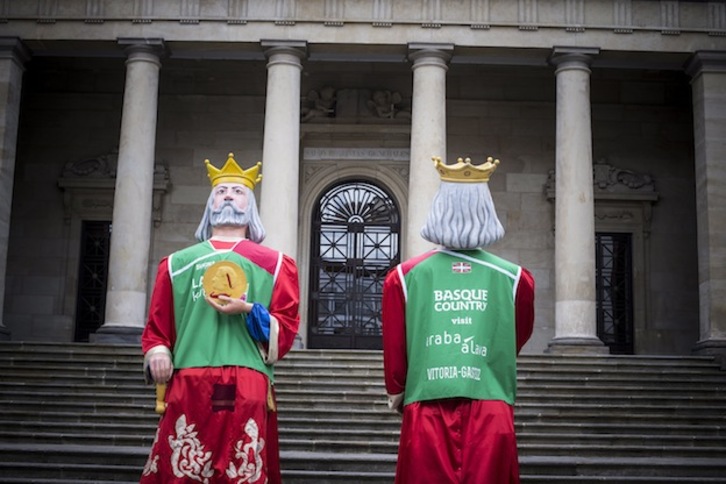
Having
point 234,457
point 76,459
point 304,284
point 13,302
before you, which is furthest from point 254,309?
point 13,302

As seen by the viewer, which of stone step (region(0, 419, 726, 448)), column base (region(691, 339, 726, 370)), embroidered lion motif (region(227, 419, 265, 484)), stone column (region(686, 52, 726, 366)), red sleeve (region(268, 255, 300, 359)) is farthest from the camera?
stone column (region(686, 52, 726, 366))

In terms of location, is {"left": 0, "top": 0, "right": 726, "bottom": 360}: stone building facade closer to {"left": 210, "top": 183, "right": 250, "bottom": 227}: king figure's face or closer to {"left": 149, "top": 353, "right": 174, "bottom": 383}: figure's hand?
{"left": 210, "top": 183, "right": 250, "bottom": 227}: king figure's face

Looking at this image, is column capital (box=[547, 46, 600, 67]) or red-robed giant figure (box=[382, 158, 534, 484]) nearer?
red-robed giant figure (box=[382, 158, 534, 484])

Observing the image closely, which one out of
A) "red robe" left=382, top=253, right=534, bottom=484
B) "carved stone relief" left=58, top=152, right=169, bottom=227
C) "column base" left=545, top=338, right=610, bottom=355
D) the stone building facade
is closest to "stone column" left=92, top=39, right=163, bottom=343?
the stone building facade

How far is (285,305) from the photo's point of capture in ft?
20.7

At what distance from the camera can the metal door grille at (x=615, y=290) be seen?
2289 cm

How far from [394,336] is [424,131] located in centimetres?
1298

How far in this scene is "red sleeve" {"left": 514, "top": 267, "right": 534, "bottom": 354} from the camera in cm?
611

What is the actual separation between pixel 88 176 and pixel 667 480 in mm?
15950

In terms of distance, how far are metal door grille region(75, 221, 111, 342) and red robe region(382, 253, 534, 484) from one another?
17.9 m

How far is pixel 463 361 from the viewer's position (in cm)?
575

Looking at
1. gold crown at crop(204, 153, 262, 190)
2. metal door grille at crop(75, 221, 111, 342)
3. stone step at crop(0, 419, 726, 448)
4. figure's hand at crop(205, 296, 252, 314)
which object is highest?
metal door grille at crop(75, 221, 111, 342)

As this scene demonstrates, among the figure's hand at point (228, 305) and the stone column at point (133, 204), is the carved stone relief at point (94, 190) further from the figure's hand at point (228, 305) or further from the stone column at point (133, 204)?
the figure's hand at point (228, 305)

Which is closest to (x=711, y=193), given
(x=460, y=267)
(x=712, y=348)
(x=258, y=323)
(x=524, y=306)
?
(x=712, y=348)
